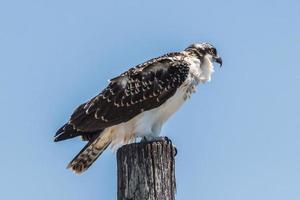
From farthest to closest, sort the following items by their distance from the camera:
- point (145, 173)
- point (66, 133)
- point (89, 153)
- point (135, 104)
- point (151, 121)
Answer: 1. point (135, 104)
2. point (151, 121)
3. point (89, 153)
4. point (66, 133)
5. point (145, 173)

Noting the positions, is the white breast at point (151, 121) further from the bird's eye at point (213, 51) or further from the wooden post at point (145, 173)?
the wooden post at point (145, 173)

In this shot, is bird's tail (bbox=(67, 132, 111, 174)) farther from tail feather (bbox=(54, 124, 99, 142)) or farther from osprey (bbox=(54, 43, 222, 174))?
tail feather (bbox=(54, 124, 99, 142))

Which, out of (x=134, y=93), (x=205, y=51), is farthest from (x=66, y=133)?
(x=205, y=51)

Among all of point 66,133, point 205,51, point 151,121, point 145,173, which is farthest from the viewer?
point 205,51

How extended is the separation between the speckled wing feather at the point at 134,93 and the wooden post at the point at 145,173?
318cm

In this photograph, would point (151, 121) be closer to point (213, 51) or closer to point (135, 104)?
point (135, 104)

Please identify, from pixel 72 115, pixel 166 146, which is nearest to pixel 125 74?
pixel 72 115

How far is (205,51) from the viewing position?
474 inches

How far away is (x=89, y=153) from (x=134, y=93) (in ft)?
4.20

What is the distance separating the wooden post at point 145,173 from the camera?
22.3 feet

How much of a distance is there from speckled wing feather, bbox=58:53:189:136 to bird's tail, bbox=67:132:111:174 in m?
0.19

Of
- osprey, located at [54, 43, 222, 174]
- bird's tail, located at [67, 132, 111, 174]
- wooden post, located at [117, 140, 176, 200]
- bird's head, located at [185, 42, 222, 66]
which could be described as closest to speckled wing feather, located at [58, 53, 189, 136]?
osprey, located at [54, 43, 222, 174]

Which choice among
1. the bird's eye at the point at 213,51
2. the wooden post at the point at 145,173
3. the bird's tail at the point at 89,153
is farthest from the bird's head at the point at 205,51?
the wooden post at the point at 145,173

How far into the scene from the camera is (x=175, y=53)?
460 inches
